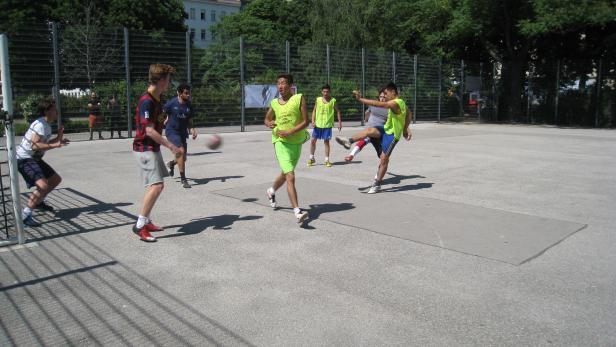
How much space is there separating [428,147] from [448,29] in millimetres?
14678

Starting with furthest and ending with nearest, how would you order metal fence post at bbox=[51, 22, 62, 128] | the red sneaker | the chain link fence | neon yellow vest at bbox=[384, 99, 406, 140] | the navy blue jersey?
the chain link fence < metal fence post at bbox=[51, 22, 62, 128] < the navy blue jersey < neon yellow vest at bbox=[384, 99, 406, 140] < the red sneaker

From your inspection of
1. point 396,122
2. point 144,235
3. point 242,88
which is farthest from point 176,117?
point 242,88

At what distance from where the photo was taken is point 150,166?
583 centimetres

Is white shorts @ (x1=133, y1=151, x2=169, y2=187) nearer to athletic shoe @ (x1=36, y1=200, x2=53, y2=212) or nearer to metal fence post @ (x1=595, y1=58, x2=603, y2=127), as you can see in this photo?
athletic shoe @ (x1=36, y1=200, x2=53, y2=212)

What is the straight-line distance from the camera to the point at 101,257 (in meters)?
5.32

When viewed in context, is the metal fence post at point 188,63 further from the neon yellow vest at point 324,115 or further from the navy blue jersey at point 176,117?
the navy blue jersey at point 176,117

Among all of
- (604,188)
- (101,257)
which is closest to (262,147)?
(604,188)

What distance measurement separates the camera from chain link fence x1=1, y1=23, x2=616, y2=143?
16.9 metres

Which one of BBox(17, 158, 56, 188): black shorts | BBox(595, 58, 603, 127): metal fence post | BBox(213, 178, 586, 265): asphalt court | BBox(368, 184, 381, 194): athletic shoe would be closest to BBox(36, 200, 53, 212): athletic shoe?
BBox(17, 158, 56, 188): black shorts

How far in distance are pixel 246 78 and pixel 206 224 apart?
51.5 feet

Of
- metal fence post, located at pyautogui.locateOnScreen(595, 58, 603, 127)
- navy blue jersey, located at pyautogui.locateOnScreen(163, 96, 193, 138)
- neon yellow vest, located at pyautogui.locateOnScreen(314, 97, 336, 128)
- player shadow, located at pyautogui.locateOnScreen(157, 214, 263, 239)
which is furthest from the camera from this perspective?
metal fence post, located at pyautogui.locateOnScreen(595, 58, 603, 127)

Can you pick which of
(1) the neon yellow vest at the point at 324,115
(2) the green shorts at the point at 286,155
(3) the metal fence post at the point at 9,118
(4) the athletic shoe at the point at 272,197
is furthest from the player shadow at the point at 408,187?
(3) the metal fence post at the point at 9,118

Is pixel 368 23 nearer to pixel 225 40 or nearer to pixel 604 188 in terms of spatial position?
pixel 225 40

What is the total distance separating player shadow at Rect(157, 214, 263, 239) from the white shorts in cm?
70
